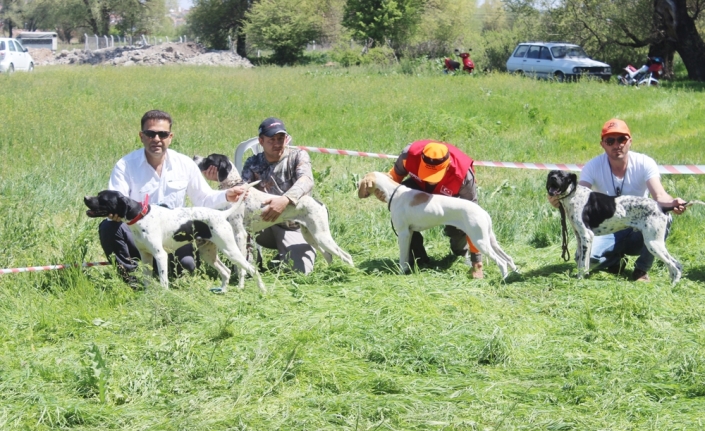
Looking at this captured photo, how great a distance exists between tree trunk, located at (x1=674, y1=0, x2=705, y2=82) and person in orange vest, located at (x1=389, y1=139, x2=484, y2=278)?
2397cm

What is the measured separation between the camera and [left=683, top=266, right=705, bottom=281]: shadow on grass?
6.46m

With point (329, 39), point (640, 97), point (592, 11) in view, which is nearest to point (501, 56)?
point (592, 11)

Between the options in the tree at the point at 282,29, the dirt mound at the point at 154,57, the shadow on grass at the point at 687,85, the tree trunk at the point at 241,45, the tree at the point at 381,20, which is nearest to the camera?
the shadow on grass at the point at 687,85

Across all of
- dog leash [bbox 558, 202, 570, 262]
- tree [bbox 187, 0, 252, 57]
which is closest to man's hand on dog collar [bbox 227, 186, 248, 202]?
dog leash [bbox 558, 202, 570, 262]

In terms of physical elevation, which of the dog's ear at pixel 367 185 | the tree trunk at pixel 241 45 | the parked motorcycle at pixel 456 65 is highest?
the tree trunk at pixel 241 45

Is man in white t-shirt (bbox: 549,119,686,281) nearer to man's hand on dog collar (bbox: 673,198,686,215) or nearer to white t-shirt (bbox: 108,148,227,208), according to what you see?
man's hand on dog collar (bbox: 673,198,686,215)

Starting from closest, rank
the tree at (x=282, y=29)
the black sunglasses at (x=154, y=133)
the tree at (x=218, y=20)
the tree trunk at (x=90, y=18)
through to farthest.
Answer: the black sunglasses at (x=154, y=133) → the tree at (x=282, y=29) → the tree at (x=218, y=20) → the tree trunk at (x=90, y=18)

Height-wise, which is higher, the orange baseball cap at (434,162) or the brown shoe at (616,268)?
the orange baseball cap at (434,162)

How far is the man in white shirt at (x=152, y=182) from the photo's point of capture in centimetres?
596

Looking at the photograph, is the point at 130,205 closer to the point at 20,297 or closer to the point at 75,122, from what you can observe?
the point at 20,297

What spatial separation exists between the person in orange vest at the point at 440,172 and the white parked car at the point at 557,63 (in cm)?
2116

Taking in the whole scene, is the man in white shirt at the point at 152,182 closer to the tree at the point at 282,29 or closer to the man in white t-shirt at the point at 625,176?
the man in white t-shirt at the point at 625,176

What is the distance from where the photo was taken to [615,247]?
6883 mm

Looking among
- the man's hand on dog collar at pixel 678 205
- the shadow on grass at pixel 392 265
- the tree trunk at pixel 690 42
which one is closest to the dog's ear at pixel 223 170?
the shadow on grass at pixel 392 265
